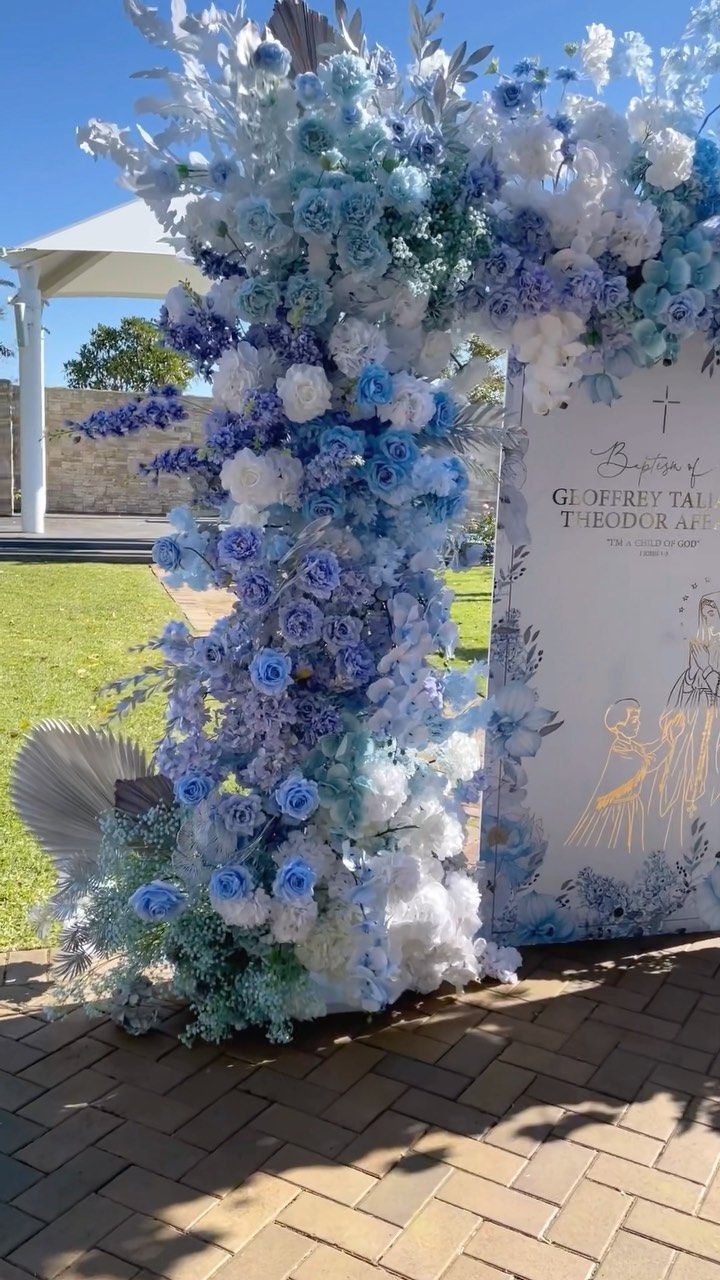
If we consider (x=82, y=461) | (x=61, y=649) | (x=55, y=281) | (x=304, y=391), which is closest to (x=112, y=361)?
(x=82, y=461)

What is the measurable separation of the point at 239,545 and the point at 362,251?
0.80 meters

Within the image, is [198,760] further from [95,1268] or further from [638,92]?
[638,92]

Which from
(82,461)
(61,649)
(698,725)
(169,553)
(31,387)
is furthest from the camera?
(82,461)

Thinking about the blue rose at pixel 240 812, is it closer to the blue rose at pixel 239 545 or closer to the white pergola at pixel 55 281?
the blue rose at pixel 239 545

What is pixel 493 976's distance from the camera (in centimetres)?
346

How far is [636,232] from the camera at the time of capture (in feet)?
9.57

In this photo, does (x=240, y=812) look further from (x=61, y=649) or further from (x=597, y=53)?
(x=61, y=649)

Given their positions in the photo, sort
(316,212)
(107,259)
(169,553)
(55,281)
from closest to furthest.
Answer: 1. (316,212)
2. (169,553)
3. (107,259)
4. (55,281)

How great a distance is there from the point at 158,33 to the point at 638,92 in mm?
1305

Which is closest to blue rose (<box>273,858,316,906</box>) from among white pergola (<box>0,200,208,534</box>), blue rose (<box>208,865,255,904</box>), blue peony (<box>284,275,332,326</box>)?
blue rose (<box>208,865,255,904</box>)

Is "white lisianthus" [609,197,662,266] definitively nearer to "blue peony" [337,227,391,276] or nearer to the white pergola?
"blue peony" [337,227,391,276]

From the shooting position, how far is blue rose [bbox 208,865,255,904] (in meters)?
2.85

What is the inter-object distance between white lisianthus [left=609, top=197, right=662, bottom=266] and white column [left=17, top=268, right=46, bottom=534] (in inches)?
554

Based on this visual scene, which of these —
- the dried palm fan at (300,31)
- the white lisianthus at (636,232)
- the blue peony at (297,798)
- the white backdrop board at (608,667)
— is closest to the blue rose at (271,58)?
the dried palm fan at (300,31)
